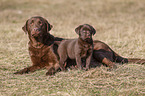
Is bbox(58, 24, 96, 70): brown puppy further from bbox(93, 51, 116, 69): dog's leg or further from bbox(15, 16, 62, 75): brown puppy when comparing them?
bbox(93, 51, 116, 69): dog's leg

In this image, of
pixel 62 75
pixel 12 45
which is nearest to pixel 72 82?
pixel 62 75

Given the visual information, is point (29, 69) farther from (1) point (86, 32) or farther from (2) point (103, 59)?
(2) point (103, 59)

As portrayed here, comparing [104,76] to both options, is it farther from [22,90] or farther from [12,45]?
[12,45]

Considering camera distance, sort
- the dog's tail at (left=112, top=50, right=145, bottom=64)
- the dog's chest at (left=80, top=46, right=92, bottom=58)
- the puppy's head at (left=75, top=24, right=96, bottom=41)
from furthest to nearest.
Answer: the dog's tail at (left=112, top=50, right=145, bottom=64)
the dog's chest at (left=80, top=46, right=92, bottom=58)
the puppy's head at (left=75, top=24, right=96, bottom=41)

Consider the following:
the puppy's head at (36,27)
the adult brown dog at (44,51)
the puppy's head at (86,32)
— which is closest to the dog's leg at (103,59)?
the adult brown dog at (44,51)

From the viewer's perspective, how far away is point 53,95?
3400mm

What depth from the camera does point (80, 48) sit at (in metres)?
4.42

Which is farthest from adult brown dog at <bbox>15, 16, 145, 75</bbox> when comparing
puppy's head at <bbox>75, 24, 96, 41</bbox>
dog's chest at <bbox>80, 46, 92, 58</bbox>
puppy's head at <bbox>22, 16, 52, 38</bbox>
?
puppy's head at <bbox>75, 24, 96, 41</bbox>

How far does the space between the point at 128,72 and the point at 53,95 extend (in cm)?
186

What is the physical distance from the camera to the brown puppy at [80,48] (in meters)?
4.31

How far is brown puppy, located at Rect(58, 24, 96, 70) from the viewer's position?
4309 mm

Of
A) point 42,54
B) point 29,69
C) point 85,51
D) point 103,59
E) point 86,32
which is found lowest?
point 29,69

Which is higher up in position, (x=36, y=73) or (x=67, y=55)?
(x=67, y=55)

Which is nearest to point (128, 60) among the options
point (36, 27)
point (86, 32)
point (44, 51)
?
point (86, 32)
